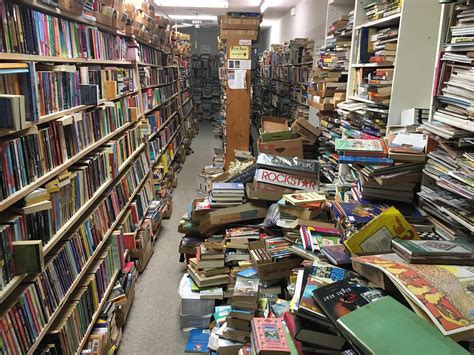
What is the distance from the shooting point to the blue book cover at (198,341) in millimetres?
2521

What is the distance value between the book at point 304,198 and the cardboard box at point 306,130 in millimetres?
1203

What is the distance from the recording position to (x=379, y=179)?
2.04 m

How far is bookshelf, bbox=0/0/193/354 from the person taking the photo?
1.55m

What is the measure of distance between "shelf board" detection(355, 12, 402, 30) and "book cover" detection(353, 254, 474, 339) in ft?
4.99

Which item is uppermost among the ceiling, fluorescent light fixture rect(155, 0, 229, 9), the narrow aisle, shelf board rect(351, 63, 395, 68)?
the ceiling

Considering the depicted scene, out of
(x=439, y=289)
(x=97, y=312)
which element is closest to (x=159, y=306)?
(x=97, y=312)

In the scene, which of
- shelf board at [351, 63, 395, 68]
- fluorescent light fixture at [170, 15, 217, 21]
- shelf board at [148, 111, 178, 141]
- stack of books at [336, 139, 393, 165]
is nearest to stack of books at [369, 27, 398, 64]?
shelf board at [351, 63, 395, 68]

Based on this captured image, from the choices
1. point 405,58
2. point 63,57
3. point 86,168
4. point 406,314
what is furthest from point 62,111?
point 405,58

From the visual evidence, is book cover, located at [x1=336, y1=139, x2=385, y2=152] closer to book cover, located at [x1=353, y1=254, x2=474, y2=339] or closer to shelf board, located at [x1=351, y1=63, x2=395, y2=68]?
shelf board, located at [x1=351, y1=63, x2=395, y2=68]

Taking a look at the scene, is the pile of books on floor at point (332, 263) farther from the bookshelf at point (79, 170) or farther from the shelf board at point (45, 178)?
the shelf board at point (45, 178)

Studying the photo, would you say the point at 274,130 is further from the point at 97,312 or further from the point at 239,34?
the point at 97,312

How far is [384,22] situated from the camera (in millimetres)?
2514

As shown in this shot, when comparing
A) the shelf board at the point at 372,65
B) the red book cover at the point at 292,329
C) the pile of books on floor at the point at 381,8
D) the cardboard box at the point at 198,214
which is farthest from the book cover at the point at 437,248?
the cardboard box at the point at 198,214

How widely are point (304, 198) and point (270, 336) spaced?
116 cm
